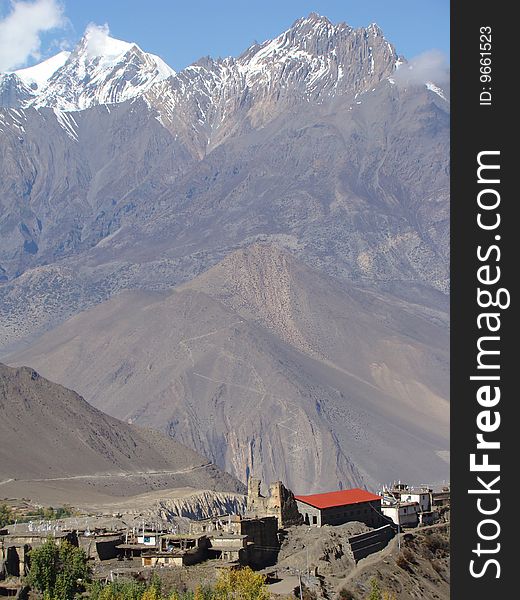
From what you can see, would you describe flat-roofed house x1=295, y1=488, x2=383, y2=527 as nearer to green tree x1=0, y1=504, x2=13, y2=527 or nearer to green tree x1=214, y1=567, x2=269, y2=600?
green tree x1=214, y1=567, x2=269, y2=600

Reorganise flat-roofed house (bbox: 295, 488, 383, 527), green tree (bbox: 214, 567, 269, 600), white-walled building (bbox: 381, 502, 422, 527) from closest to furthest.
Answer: green tree (bbox: 214, 567, 269, 600) < flat-roofed house (bbox: 295, 488, 383, 527) < white-walled building (bbox: 381, 502, 422, 527)

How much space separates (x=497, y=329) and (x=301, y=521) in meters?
63.2

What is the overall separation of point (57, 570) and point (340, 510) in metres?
25.3

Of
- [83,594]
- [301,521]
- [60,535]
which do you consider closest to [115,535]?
[60,535]

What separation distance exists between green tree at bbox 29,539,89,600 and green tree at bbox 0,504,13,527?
46.0m

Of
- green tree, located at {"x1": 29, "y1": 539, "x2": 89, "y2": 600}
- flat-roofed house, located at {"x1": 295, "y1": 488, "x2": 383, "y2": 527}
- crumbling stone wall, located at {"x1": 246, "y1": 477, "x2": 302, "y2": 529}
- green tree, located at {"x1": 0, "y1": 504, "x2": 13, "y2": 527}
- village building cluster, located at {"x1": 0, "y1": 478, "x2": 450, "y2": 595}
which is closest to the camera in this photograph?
green tree, located at {"x1": 29, "y1": 539, "x2": 89, "y2": 600}

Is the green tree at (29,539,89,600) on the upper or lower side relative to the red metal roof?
lower

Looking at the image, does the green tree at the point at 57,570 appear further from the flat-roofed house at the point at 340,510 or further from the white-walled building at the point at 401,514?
the white-walled building at the point at 401,514

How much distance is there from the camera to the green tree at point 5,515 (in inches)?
4459

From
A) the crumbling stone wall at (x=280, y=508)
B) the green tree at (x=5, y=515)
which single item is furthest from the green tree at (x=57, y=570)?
the green tree at (x=5, y=515)

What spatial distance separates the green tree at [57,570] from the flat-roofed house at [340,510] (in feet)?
66.2

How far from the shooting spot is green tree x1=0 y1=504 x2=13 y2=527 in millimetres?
113250

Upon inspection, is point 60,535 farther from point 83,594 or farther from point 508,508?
point 508,508

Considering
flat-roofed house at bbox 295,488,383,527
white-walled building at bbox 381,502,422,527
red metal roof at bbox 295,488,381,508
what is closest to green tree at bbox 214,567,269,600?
flat-roofed house at bbox 295,488,383,527
